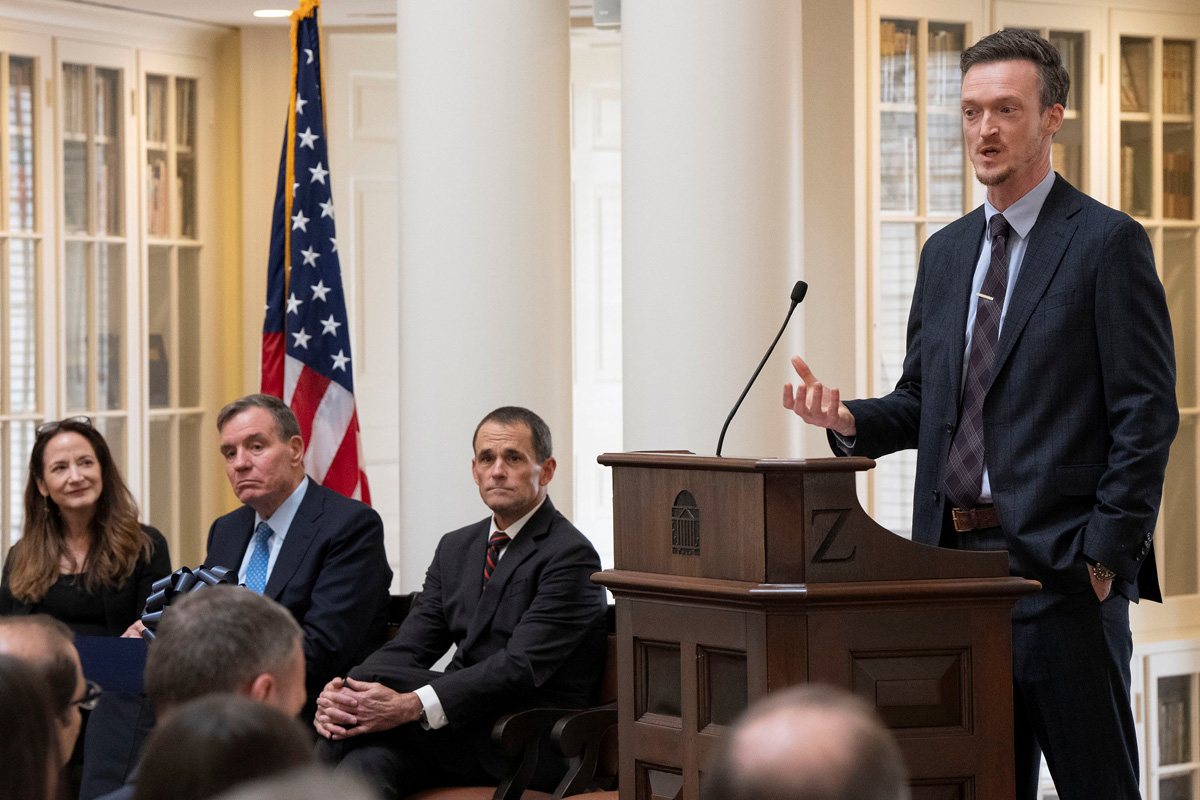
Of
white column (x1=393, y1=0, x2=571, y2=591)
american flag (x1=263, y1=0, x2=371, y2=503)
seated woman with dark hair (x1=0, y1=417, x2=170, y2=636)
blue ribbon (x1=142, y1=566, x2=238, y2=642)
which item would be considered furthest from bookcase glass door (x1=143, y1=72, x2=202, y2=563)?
blue ribbon (x1=142, y1=566, x2=238, y2=642)

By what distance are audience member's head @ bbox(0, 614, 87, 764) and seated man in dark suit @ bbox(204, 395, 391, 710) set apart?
5.89 ft

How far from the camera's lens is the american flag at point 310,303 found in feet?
16.3

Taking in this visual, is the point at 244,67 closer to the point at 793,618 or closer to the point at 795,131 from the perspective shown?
the point at 795,131

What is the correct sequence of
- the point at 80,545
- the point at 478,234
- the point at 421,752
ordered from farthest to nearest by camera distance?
the point at 478,234 < the point at 80,545 < the point at 421,752

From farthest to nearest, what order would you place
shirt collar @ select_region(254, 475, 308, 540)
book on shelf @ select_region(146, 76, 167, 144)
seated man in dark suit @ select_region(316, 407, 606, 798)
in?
book on shelf @ select_region(146, 76, 167, 144) → shirt collar @ select_region(254, 475, 308, 540) → seated man in dark suit @ select_region(316, 407, 606, 798)

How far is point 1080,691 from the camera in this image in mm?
2441

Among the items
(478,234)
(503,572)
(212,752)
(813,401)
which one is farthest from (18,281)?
(212,752)

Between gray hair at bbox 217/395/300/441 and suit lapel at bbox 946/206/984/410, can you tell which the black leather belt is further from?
gray hair at bbox 217/395/300/441

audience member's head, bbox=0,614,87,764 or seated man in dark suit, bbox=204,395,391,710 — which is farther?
seated man in dark suit, bbox=204,395,391,710

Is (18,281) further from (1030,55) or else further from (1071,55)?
(1030,55)

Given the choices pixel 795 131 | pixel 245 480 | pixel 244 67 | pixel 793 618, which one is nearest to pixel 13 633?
pixel 793 618

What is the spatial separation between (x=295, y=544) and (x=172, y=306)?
3.00 m

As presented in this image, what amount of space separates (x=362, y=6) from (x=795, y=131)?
2634 millimetres

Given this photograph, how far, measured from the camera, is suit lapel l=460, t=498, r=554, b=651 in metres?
3.57
